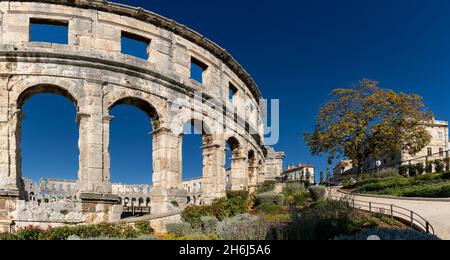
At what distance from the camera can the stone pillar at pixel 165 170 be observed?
1834 cm

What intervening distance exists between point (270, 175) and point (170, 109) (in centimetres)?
2706

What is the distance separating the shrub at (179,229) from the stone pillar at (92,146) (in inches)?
124

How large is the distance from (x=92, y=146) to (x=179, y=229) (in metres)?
5.32

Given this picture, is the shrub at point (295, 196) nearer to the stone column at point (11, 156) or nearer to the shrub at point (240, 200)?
the shrub at point (240, 200)

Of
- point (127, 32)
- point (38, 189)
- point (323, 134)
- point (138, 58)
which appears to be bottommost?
point (38, 189)

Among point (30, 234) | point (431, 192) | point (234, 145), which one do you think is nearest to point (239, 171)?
point (234, 145)

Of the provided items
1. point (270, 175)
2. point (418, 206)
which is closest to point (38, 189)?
point (270, 175)

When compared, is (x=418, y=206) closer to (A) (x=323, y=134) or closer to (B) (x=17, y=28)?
(A) (x=323, y=134)

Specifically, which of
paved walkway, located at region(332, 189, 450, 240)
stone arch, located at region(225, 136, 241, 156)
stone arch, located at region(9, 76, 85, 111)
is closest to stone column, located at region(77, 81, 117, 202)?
stone arch, located at region(9, 76, 85, 111)

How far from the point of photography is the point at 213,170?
21.8 metres

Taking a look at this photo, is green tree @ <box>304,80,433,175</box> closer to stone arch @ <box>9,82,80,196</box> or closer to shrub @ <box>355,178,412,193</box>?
shrub @ <box>355,178,412,193</box>

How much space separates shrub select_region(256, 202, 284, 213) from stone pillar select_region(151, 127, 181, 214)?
13.6ft

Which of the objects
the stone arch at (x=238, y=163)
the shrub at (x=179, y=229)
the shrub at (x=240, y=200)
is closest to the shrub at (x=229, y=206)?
the shrub at (x=240, y=200)
